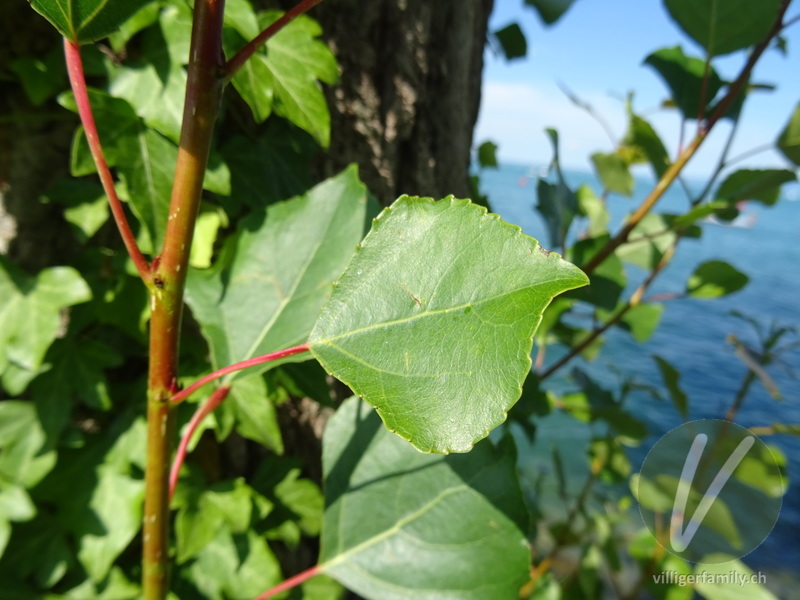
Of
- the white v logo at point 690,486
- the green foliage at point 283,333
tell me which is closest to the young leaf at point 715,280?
the green foliage at point 283,333

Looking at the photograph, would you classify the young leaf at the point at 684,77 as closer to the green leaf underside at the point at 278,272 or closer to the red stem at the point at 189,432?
the green leaf underside at the point at 278,272

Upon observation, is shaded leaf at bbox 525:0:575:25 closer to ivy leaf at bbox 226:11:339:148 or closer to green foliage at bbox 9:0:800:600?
green foliage at bbox 9:0:800:600

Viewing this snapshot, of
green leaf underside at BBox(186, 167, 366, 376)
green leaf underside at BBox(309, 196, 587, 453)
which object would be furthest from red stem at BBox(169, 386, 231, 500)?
green leaf underside at BBox(309, 196, 587, 453)

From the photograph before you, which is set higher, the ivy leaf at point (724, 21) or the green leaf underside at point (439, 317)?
the ivy leaf at point (724, 21)

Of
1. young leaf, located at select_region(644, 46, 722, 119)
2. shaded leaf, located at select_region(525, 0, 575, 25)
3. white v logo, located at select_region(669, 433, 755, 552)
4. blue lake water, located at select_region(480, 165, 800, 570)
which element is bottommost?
blue lake water, located at select_region(480, 165, 800, 570)

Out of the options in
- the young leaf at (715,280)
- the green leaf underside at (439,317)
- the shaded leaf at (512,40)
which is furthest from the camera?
the shaded leaf at (512,40)

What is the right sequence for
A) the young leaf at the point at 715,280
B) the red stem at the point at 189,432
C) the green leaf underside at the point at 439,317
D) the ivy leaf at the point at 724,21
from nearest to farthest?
the green leaf underside at the point at 439,317
the red stem at the point at 189,432
the ivy leaf at the point at 724,21
the young leaf at the point at 715,280
